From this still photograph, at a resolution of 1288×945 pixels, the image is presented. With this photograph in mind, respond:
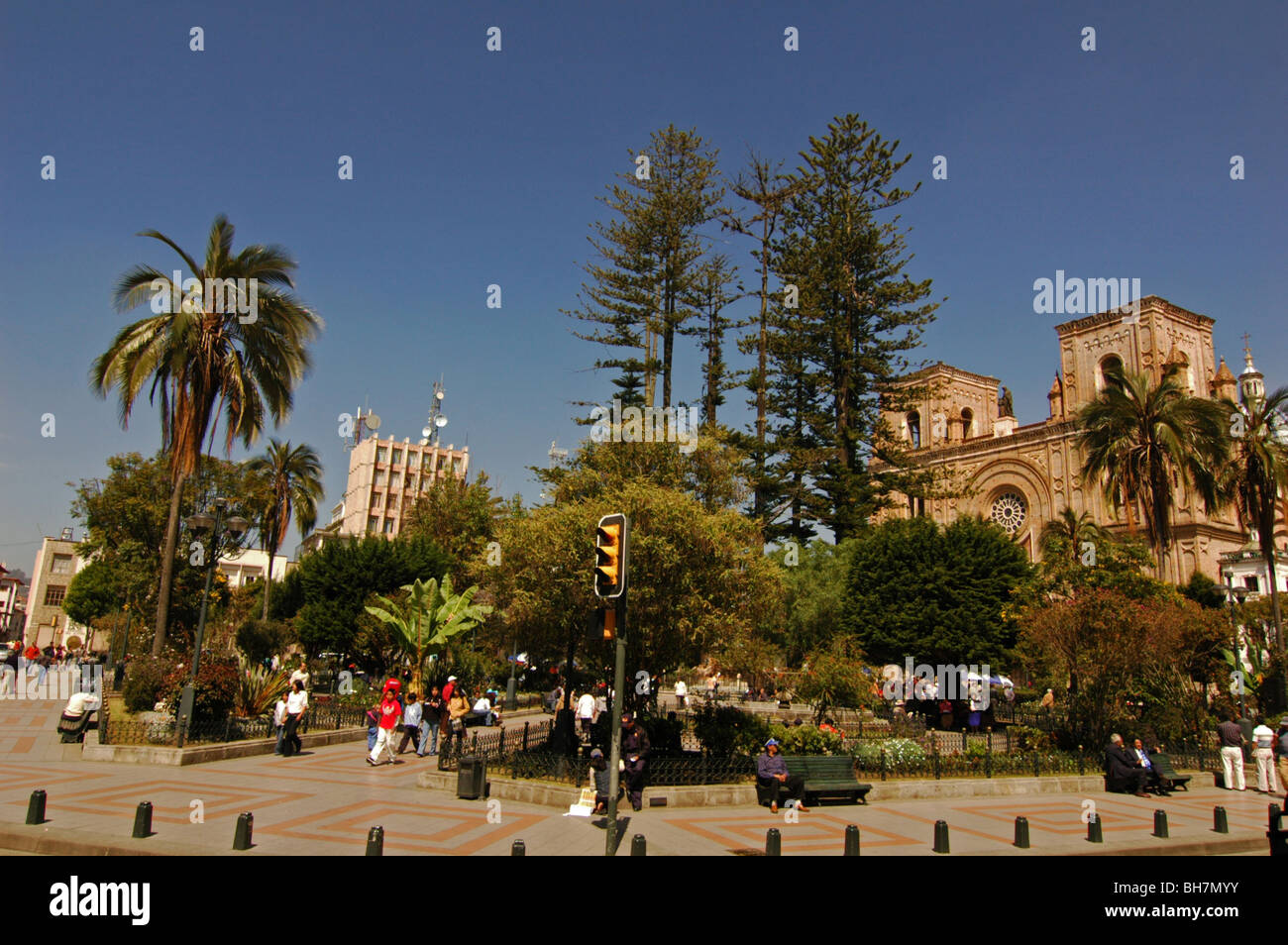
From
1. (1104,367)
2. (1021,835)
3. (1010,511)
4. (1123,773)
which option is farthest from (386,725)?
(1104,367)

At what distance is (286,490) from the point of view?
134 feet

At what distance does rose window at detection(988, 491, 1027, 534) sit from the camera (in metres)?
55.8

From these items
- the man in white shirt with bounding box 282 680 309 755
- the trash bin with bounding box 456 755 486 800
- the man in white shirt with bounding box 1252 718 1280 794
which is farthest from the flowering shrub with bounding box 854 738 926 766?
the man in white shirt with bounding box 282 680 309 755

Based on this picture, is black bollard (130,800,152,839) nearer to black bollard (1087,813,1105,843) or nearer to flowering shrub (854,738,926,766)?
flowering shrub (854,738,926,766)

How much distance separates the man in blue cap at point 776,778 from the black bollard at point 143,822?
7.78 m

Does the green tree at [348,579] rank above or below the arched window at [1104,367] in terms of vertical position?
below

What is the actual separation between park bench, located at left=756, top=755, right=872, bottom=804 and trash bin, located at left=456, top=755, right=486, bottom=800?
4145 mm

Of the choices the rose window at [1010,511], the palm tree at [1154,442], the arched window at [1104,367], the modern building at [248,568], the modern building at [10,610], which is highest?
the arched window at [1104,367]

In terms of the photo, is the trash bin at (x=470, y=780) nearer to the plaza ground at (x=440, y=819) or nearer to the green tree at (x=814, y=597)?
the plaza ground at (x=440, y=819)

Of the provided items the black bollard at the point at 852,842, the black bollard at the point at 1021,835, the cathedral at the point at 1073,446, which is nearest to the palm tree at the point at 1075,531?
the cathedral at the point at 1073,446

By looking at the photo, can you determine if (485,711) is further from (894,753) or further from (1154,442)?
(1154,442)

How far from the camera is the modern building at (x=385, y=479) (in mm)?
87250

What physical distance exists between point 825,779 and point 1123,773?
20.7 ft
